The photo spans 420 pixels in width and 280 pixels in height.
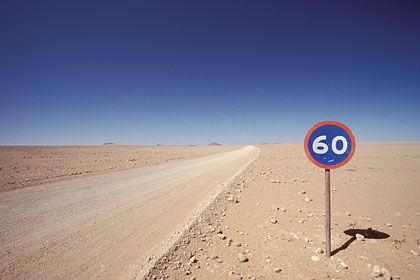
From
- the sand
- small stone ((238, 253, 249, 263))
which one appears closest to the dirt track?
the sand

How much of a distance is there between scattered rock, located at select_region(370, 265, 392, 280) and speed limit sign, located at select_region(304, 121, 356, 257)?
569 mm

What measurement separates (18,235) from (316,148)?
6675mm

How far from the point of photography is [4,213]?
552cm

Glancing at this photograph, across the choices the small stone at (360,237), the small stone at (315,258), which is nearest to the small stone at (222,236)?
the small stone at (315,258)

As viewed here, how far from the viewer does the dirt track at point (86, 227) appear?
3182mm

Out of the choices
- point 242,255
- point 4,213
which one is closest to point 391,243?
point 242,255

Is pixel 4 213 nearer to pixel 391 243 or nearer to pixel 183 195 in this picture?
pixel 183 195

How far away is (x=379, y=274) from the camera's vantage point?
98.3 inches

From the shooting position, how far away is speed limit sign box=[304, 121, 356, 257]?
2.97 metres

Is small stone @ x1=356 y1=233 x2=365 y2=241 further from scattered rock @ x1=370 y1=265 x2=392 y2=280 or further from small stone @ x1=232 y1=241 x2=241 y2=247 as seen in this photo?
small stone @ x1=232 y1=241 x2=241 y2=247

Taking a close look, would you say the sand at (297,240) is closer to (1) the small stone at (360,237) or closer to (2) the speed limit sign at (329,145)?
(1) the small stone at (360,237)

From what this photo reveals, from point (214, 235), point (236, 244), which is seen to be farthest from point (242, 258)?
point (214, 235)

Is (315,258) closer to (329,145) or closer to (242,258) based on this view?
(242,258)

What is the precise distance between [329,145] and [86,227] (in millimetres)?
5748
